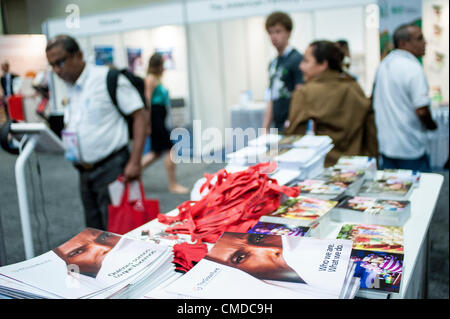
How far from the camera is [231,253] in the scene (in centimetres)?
89

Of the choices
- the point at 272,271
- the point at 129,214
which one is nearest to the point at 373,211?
the point at 272,271

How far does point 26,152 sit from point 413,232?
1.58 m

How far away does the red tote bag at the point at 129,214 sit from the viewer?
82.2 inches

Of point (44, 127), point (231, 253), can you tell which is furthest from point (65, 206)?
point (231, 253)

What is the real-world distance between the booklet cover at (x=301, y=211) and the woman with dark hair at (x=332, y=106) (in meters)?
0.95

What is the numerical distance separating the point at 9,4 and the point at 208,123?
12.3 ft

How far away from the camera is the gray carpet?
94.7 inches

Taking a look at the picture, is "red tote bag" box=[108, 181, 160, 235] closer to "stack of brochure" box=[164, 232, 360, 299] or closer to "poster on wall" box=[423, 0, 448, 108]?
"stack of brochure" box=[164, 232, 360, 299]

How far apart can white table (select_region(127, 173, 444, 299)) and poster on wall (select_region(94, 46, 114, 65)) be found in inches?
218

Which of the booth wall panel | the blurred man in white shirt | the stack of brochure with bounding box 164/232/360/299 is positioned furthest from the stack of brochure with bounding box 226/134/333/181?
the booth wall panel

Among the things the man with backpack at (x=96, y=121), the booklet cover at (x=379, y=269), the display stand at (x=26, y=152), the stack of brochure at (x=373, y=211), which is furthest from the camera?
the man with backpack at (x=96, y=121)

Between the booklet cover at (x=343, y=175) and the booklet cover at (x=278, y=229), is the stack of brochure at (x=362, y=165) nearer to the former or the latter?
the booklet cover at (x=343, y=175)

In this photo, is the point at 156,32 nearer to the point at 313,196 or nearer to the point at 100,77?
the point at 100,77

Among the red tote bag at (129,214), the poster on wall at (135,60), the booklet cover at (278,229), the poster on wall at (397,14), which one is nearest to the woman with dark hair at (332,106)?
the red tote bag at (129,214)
